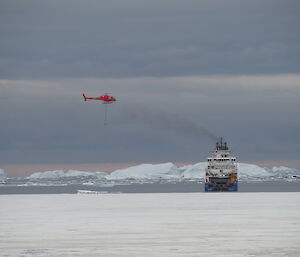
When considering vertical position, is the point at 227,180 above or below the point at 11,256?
above

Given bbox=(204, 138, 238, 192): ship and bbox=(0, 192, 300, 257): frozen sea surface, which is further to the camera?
bbox=(204, 138, 238, 192): ship

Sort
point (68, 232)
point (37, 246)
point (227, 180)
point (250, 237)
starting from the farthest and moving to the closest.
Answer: point (227, 180), point (68, 232), point (250, 237), point (37, 246)

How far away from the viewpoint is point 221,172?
138125 mm

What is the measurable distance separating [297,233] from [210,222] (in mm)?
9538

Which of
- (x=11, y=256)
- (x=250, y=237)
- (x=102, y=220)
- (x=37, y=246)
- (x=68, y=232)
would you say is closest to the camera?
(x=11, y=256)

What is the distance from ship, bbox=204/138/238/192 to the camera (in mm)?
136125

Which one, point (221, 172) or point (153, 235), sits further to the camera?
point (221, 172)

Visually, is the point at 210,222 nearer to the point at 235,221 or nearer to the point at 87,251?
A: the point at 235,221

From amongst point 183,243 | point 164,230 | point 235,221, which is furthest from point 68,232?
point 235,221

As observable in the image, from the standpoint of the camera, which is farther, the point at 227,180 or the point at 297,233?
the point at 227,180

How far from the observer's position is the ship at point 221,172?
5359 inches

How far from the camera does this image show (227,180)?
136125 mm

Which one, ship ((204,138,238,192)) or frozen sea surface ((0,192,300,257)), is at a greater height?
ship ((204,138,238,192))

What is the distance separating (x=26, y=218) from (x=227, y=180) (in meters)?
87.0
